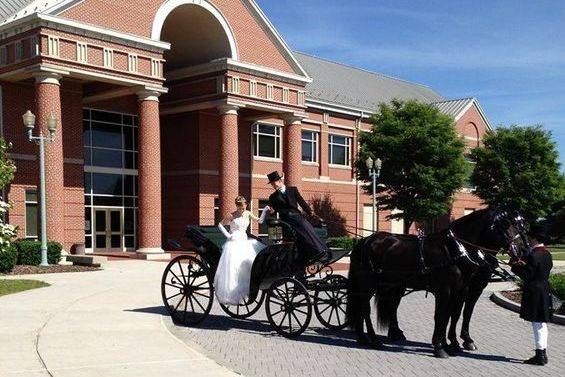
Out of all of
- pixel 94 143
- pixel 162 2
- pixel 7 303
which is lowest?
pixel 7 303

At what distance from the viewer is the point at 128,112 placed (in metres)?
32.5

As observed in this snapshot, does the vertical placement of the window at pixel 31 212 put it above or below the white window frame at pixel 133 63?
below

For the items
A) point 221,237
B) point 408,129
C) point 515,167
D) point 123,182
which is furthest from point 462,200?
point 221,237

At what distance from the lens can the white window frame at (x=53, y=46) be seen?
24438 millimetres

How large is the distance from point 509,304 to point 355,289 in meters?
5.55

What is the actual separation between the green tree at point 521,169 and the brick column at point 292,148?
1665cm

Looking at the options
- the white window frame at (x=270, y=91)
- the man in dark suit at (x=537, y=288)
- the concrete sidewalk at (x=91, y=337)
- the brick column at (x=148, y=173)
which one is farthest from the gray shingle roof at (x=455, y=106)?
the man in dark suit at (x=537, y=288)

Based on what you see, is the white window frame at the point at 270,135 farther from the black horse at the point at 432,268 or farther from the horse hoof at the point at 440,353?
the horse hoof at the point at 440,353

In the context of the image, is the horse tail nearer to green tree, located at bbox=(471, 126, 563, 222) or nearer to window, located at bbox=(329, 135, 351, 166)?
window, located at bbox=(329, 135, 351, 166)

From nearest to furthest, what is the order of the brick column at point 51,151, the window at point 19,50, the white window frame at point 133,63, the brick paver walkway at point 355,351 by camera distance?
the brick paver walkway at point 355,351
the brick column at point 51,151
the window at point 19,50
the white window frame at point 133,63

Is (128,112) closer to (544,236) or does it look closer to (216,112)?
(216,112)

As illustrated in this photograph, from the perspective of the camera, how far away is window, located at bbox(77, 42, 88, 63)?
25.3 m

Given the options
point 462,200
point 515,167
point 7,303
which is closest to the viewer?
point 7,303

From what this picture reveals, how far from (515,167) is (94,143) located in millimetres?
28440
